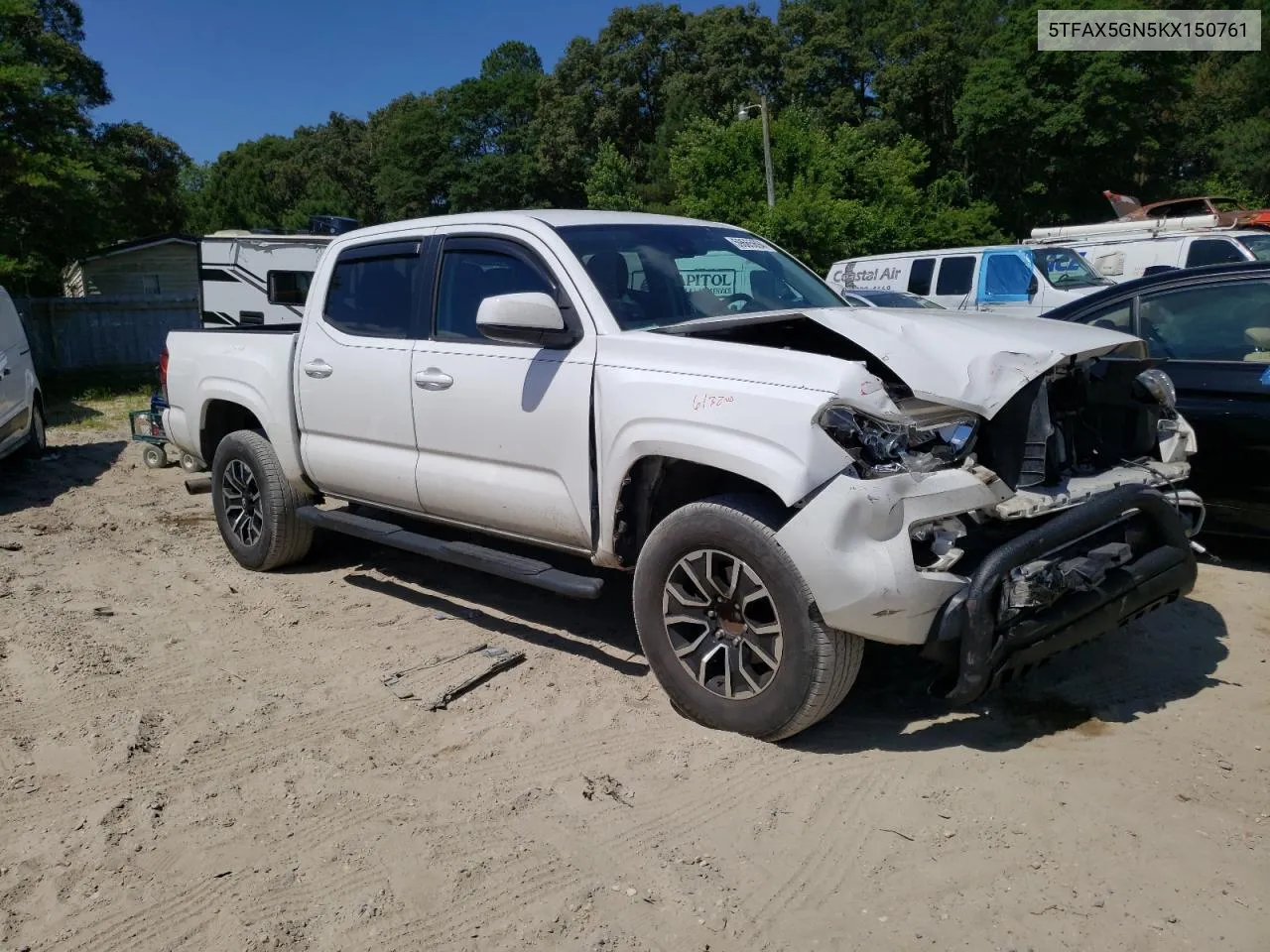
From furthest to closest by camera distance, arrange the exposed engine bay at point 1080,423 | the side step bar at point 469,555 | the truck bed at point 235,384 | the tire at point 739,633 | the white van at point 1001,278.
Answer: the white van at point 1001,278 → the truck bed at point 235,384 → the side step bar at point 469,555 → the exposed engine bay at point 1080,423 → the tire at point 739,633

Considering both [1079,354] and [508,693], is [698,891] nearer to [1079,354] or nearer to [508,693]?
[508,693]

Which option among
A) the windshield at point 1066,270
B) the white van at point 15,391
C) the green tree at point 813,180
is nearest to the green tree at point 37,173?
the white van at point 15,391

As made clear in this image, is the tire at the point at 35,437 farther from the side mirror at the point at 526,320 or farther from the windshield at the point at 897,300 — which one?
the windshield at the point at 897,300

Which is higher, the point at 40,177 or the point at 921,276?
the point at 40,177

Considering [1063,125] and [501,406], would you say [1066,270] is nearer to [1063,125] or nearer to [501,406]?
[501,406]

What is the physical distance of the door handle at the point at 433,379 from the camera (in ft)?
15.3

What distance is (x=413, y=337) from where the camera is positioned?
4.92m

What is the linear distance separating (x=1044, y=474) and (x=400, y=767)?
2.66m

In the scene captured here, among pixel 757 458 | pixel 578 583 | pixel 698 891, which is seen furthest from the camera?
pixel 578 583

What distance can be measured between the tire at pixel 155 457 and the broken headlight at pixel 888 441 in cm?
862

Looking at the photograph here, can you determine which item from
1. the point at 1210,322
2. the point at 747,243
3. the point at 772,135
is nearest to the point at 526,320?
A: the point at 747,243

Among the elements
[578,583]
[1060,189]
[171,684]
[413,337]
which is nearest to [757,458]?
[578,583]

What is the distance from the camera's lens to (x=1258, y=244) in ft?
45.5

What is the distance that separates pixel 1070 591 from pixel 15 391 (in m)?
9.47
